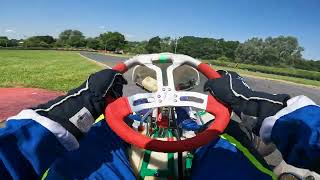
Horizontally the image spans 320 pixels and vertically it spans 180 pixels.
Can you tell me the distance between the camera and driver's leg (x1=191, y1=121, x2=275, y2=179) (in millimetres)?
1976

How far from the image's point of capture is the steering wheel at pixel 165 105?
5.88 ft

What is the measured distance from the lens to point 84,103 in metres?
2.03

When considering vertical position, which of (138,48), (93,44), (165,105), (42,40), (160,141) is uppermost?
(165,105)

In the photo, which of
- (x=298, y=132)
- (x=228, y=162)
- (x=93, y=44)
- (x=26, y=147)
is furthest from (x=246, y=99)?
(x=93, y=44)

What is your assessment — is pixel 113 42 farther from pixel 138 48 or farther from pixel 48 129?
pixel 48 129

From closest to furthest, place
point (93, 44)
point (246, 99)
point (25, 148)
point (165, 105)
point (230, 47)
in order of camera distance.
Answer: point (25, 148) < point (246, 99) < point (165, 105) < point (230, 47) < point (93, 44)

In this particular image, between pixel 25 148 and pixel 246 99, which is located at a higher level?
pixel 246 99

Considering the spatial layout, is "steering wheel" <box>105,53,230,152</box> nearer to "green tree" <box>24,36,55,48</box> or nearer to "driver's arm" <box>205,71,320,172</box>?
"driver's arm" <box>205,71,320,172</box>

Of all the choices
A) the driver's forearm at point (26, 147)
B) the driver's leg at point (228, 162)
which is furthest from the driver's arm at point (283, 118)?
the driver's forearm at point (26, 147)

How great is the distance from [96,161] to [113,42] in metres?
99.2

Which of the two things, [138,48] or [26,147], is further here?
[138,48]

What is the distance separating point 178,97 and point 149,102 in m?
0.17

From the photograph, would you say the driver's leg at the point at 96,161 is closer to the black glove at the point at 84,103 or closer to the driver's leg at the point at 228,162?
the black glove at the point at 84,103

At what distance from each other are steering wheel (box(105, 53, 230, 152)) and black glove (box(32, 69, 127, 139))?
0.29 ft
